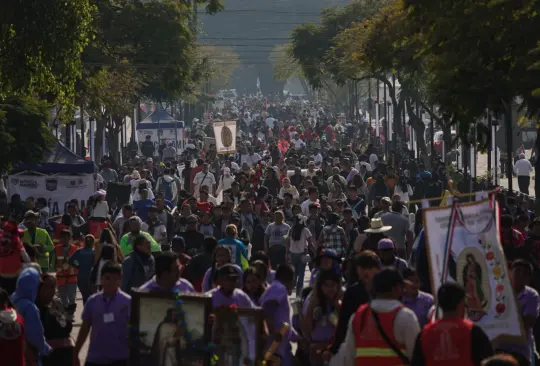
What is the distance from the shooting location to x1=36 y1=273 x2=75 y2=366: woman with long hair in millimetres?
11273

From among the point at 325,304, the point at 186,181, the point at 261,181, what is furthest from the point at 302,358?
the point at 186,181

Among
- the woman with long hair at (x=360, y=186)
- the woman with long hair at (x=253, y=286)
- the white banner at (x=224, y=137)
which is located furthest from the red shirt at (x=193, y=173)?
the woman with long hair at (x=253, y=286)

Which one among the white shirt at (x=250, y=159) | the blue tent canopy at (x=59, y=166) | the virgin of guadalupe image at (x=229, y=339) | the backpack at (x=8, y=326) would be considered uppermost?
the white shirt at (x=250, y=159)

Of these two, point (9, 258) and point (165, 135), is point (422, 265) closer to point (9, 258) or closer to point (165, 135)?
point (9, 258)

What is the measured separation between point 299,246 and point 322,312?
349 inches

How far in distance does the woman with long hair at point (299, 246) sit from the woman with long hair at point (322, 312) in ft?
28.7

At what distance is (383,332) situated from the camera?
9.11 m

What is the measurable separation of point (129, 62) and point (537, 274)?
97.7 ft

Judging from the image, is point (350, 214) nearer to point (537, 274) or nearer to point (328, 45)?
point (537, 274)

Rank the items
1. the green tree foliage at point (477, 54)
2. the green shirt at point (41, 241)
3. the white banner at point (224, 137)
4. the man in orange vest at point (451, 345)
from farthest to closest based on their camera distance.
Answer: the white banner at point (224, 137) < the green shirt at point (41, 241) < the green tree foliage at point (477, 54) < the man in orange vest at point (451, 345)

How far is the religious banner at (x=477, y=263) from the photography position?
10.4 m

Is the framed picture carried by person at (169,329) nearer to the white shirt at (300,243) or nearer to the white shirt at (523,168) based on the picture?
the white shirt at (300,243)

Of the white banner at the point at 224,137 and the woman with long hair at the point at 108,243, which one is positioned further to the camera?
the white banner at the point at 224,137

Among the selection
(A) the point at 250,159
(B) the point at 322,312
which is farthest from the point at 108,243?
(A) the point at 250,159
